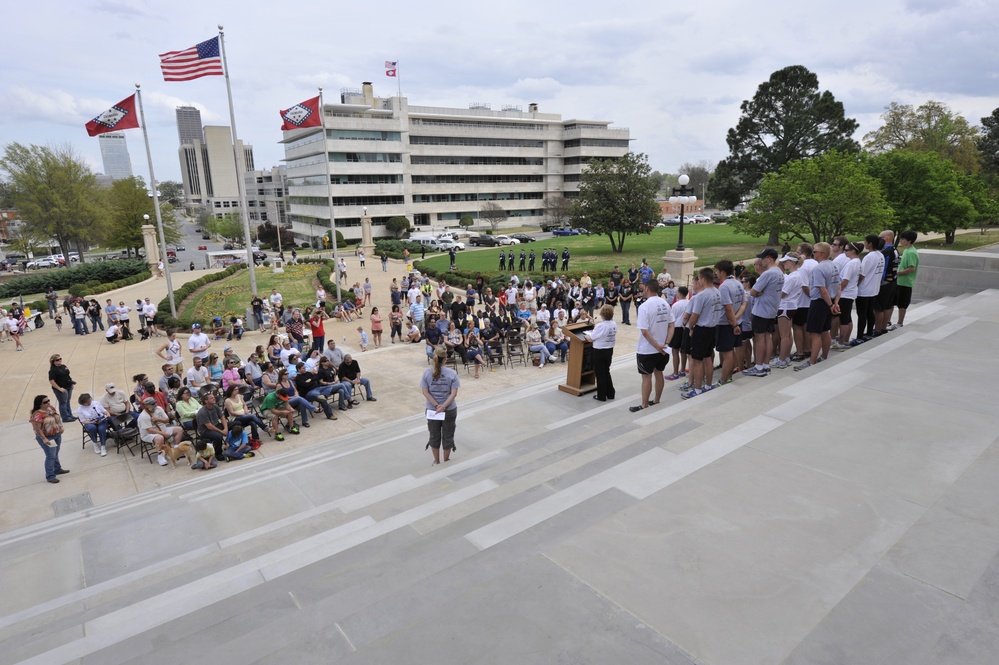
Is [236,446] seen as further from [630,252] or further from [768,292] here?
[630,252]

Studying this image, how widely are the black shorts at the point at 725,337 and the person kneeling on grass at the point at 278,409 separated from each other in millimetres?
7773

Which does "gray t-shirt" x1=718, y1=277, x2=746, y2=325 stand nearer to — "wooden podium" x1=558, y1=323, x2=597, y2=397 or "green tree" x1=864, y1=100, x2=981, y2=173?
"wooden podium" x1=558, y1=323, x2=597, y2=397

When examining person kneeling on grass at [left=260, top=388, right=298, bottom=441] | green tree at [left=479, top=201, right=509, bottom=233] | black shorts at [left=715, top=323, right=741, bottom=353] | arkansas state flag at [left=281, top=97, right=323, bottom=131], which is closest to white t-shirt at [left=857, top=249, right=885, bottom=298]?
black shorts at [left=715, top=323, right=741, bottom=353]

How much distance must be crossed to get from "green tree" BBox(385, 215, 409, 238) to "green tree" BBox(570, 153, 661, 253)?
34222mm

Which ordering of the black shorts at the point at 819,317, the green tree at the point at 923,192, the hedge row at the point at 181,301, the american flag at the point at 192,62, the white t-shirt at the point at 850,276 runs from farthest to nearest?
1. the green tree at the point at 923,192
2. the hedge row at the point at 181,301
3. the american flag at the point at 192,62
4. the white t-shirt at the point at 850,276
5. the black shorts at the point at 819,317

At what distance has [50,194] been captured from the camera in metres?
54.0

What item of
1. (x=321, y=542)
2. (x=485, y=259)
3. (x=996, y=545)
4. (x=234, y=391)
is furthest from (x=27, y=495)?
(x=485, y=259)

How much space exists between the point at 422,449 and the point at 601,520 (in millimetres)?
4651

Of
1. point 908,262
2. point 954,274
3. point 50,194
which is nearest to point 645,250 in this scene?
point 954,274

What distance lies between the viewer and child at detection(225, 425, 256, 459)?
9.80m

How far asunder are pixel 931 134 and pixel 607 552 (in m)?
66.9

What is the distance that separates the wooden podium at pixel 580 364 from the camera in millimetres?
9930

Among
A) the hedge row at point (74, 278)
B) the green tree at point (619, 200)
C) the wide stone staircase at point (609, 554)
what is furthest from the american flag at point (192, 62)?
the green tree at point (619, 200)

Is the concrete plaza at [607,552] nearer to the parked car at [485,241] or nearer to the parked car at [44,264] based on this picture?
the parked car at [485,241]
